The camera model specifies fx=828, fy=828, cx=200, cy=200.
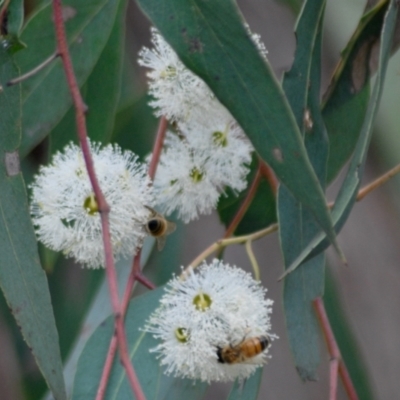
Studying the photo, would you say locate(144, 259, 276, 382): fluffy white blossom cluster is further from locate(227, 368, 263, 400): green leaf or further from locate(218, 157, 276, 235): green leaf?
locate(218, 157, 276, 235): green leaf

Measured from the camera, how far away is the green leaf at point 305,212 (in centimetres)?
95

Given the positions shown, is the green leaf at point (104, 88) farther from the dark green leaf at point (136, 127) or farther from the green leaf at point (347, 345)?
the green leaf at point (347, 345)

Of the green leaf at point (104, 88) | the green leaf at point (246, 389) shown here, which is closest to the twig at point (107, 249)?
the green leaf at point (246, 389)

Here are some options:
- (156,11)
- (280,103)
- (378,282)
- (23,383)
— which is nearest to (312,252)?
(280,103)

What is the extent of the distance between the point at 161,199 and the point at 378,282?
1718 mm

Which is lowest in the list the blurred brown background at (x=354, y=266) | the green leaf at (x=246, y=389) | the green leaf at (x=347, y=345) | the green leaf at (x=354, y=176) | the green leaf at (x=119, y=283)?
the blurred brown background at (x=354, y=266)

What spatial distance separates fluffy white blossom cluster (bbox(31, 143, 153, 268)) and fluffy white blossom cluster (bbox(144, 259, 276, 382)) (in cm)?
9

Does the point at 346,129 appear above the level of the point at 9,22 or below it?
below

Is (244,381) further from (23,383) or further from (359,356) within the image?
(23,383)

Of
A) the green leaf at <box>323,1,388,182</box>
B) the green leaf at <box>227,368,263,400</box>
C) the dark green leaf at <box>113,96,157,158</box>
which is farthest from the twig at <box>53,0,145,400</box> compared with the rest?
the dark green leaf at <box>113,96,157,158</box>

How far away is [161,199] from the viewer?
118 cm

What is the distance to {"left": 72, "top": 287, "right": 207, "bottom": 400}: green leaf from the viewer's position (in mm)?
1061

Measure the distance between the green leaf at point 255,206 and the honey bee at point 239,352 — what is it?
359 mm

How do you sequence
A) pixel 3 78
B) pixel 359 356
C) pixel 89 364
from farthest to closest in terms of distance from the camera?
pixel 359 356 < pixel 89 364 < pixel 3 78
